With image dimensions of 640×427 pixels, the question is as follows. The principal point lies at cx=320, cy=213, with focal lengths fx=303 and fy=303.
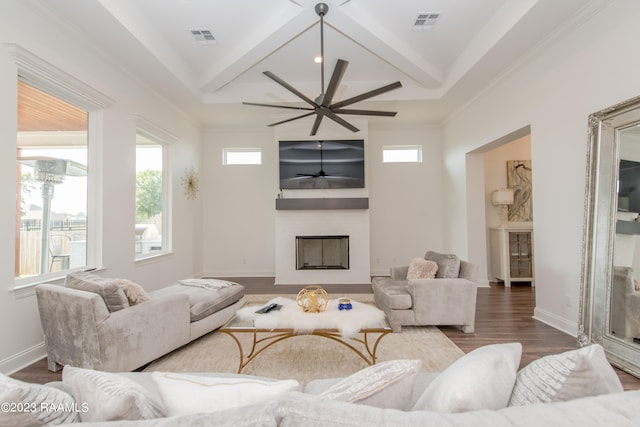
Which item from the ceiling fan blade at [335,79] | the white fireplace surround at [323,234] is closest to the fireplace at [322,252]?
the white fireplace surround at [323,234]

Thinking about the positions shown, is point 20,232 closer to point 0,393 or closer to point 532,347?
point 0,393

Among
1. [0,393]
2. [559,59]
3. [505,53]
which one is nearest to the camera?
[0,393]

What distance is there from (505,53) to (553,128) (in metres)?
1.08

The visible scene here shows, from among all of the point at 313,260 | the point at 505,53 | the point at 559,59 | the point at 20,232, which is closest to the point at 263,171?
the point at 313,260

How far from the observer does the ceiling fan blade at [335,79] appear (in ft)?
8.70

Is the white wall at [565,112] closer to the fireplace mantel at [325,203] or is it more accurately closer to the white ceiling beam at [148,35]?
the fireplace mantel at [325,203]

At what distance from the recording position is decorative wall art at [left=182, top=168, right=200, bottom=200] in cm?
566

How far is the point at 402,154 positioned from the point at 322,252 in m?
2.77

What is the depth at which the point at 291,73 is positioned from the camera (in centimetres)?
485

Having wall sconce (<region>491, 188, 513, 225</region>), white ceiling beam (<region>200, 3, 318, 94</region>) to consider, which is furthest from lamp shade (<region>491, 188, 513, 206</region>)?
white ceiling beam (<region>200, 3, 318, 94</region>)

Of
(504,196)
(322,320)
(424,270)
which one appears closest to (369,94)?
(424,270)

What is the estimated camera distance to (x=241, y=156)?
661cm

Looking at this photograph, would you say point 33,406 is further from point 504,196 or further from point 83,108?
point 504,196

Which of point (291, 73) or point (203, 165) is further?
point (203, 165)
